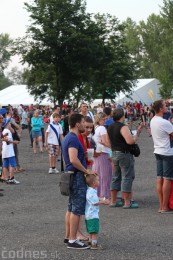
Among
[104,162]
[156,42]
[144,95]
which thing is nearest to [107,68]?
[144,95]

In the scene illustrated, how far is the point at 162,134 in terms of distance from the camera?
10.0m

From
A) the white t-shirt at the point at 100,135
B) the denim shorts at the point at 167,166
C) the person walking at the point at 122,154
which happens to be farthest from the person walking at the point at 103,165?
the denim shorts at the point at 167,166

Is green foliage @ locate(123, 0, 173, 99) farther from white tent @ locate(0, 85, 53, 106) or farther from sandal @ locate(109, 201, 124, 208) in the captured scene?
sandal @ locate(109, 201, 124, 208)

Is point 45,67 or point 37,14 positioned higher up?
point 37,14

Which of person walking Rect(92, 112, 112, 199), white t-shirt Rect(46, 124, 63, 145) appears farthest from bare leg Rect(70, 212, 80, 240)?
white t-shirt Rect(46, 124, 63, 145)

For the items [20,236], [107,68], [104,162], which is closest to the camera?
[20,236]

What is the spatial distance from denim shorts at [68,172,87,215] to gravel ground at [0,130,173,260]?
1.59 ft

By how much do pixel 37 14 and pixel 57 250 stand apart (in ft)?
125

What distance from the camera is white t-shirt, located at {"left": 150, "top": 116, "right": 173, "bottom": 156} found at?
9945 mm

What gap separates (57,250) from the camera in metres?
7.51

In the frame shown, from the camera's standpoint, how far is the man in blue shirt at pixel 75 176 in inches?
297

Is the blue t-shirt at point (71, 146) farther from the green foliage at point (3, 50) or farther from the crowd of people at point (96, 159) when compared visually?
the green foliage at point (3, 50)

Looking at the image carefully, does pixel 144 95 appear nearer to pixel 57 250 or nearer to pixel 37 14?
pixel 37 14

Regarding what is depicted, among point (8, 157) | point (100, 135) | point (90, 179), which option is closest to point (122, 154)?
point (100, 135)
